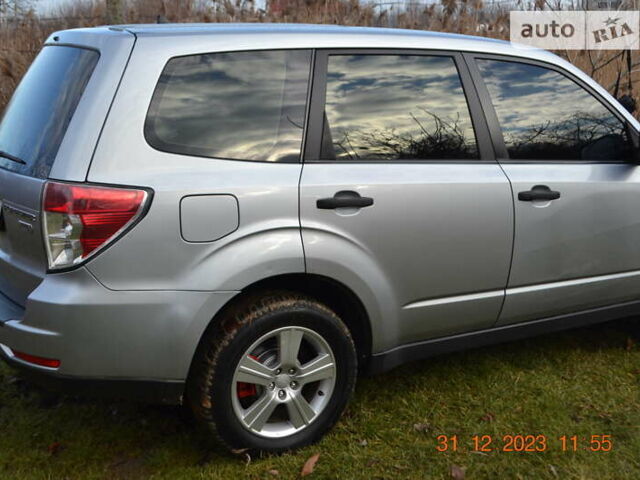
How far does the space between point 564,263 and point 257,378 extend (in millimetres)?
1686

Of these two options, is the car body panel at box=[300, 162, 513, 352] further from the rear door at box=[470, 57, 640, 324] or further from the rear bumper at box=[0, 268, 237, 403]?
the rear bumper at box=[0, 268, 237, 403]

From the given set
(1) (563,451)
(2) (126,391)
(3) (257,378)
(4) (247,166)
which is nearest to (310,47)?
(4) (247,166)

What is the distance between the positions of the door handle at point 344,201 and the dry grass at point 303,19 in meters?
5.68

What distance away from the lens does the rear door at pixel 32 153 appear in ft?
8.79

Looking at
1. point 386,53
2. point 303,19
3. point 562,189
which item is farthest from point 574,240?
point 303,19

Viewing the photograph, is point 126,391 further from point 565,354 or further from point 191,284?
point 565,354

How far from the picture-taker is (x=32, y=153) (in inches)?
111

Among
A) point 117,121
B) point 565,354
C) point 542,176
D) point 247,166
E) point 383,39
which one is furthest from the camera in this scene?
point 565,354

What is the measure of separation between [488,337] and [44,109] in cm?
229

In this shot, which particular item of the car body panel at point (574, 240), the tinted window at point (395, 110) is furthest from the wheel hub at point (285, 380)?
the car body panel at point (574, 240)

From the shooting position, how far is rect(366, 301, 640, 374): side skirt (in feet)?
10.7

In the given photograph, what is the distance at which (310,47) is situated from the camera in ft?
9.98

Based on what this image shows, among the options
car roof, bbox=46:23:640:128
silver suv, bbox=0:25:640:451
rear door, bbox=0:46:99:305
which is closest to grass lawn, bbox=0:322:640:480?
silver suv, bbox=0:25:640:451

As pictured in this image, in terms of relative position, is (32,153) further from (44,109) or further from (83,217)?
(83,217)
